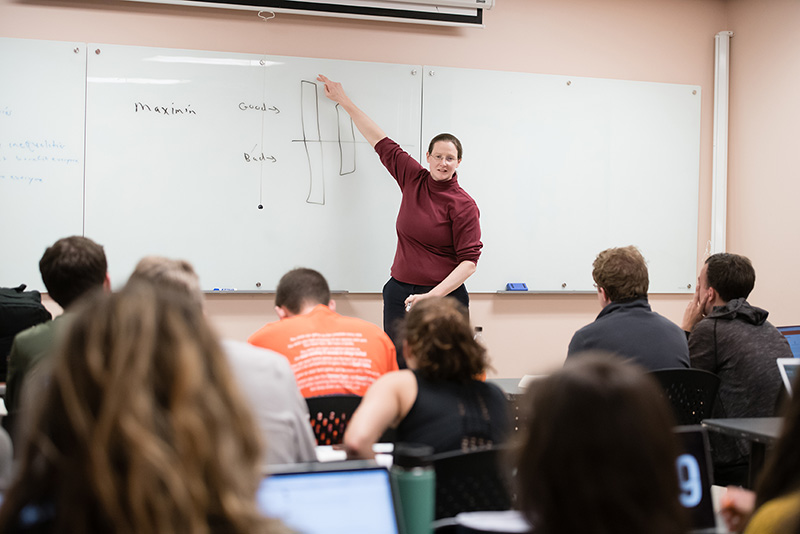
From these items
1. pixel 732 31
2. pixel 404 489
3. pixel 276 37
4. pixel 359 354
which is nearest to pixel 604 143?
pixel 732 31

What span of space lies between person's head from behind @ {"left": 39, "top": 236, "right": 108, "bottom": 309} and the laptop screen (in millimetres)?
2756

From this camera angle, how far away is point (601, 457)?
0.84m

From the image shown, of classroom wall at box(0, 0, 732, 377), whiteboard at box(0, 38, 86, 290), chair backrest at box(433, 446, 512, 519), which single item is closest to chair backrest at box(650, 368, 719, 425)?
chair backrest at box(433, 446, 512, 519)

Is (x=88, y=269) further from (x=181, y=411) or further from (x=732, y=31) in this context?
(x=732, y=31)

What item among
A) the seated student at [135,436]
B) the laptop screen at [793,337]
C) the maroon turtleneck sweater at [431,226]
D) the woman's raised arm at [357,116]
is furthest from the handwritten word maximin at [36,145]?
the laptop screen at [793,337]

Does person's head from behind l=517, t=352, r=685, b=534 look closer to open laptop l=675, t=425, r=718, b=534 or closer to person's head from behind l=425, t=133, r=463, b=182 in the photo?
open laptop l=675, t=425, r=718, b=534

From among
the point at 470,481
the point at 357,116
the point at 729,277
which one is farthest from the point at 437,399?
the point at 357,116

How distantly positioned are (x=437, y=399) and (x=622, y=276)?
139 centimetres

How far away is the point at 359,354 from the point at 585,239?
9.29ft

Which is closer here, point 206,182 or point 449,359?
point 449,359

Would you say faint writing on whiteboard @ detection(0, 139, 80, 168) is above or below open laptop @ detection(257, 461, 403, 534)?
A: above

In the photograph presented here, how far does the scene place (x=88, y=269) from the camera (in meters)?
2.35

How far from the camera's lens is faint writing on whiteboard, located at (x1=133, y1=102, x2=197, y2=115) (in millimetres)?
4168

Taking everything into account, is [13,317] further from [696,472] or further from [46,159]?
[696,472]
